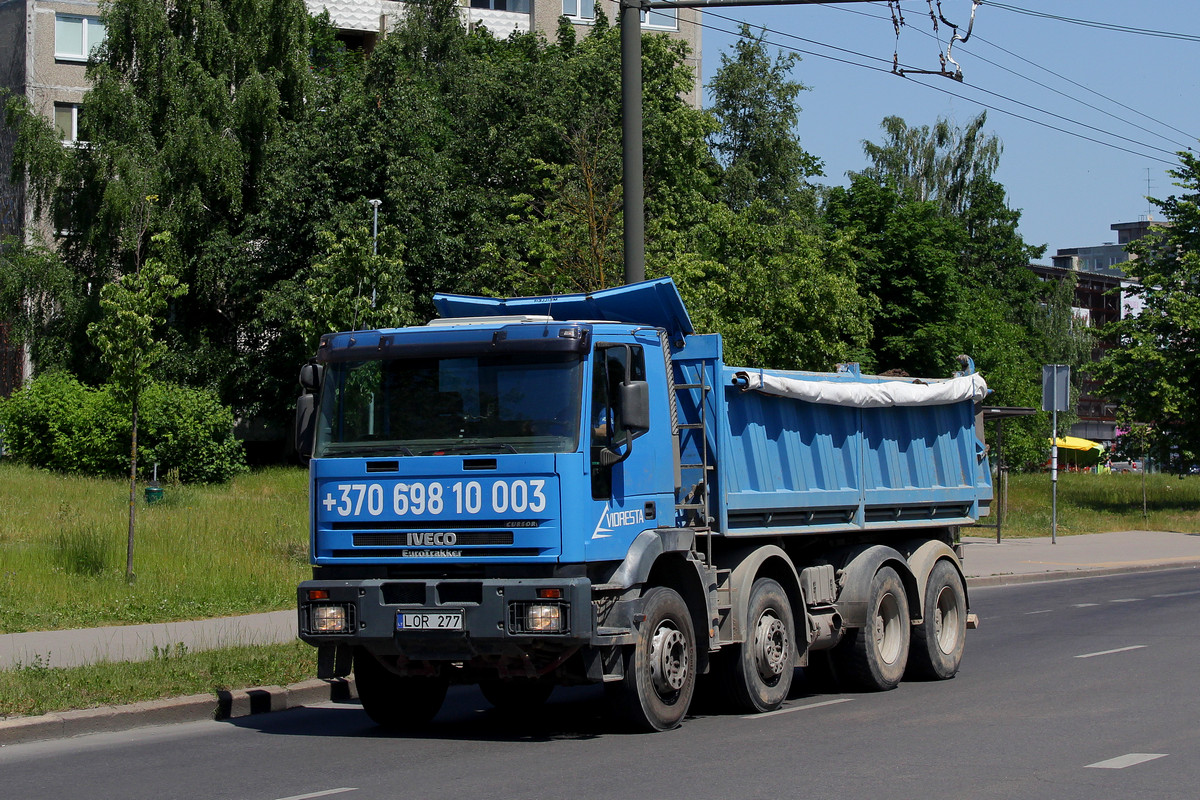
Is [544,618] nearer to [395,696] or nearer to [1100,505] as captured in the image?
[395,696]

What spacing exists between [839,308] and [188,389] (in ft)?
60.9

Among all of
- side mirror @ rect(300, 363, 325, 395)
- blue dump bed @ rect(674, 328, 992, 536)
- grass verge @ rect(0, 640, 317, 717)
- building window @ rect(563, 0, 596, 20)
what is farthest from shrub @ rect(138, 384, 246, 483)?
building window @ rect(563, 0, 596, 20)

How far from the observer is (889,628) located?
40.0 feet

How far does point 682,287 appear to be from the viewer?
25344mm

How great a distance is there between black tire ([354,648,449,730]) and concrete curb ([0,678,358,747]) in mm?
453

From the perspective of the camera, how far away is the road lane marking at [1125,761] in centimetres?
801

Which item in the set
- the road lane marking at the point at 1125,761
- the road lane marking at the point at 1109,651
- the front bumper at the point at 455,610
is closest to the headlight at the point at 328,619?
the front bumper at the point at 455,610

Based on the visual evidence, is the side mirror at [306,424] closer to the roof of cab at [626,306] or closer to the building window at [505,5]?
the roof of cab at [626,306]

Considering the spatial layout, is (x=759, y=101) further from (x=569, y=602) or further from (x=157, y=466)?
(x=569, y=602)

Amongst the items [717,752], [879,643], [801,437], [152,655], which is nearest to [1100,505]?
[879,643]

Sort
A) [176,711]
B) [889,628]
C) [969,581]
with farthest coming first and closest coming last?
1. [969,581]
2. [889,628]
3. [176,711]

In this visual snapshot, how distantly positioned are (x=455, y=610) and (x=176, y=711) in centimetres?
291

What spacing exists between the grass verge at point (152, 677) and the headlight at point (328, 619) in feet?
6.84

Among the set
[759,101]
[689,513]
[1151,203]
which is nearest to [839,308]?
[689,513]
